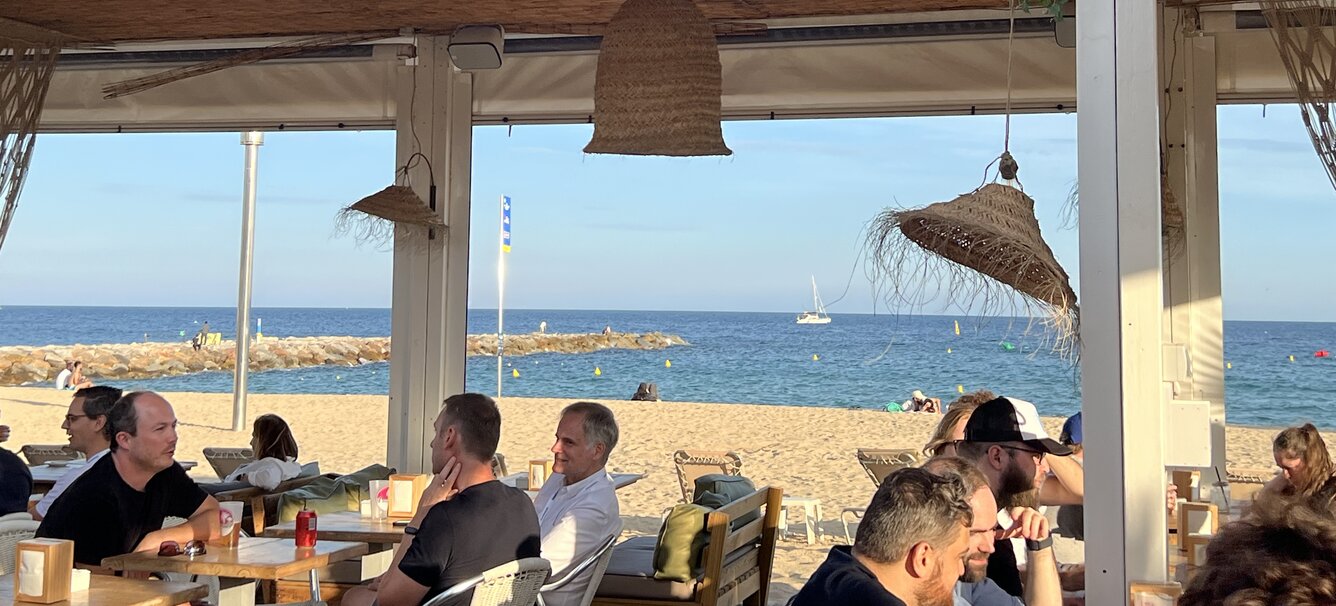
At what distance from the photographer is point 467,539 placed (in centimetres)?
319

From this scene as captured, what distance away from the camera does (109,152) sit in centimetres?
5247

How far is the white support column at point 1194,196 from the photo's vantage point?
6098mm

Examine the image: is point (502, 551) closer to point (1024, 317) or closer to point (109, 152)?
point (1024, 317)

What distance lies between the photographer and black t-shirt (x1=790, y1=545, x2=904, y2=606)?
2.11 meters

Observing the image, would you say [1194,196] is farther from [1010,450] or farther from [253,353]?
[253,353]

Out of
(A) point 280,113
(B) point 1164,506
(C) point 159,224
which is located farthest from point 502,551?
(C) point 159,224

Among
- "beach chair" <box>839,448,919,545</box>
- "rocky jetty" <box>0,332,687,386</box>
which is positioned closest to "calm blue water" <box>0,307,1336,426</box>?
"rocky jetty" <box>0,332,687,386</box>

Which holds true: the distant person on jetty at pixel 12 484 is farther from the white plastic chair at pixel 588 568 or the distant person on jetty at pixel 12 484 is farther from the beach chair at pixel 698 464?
the beach chair at pixel 698 464

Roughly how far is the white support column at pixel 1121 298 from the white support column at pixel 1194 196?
4.22m

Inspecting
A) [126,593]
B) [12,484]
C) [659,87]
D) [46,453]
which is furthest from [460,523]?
[46,453]

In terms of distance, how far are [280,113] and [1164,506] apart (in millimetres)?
6603

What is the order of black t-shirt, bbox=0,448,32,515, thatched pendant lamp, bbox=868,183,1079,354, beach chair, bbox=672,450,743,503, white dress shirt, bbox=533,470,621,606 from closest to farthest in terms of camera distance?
1. thatched pendant lamp, bbox=868,183,1079,354
2. white dress shirt, bbox=533,470,621,606
3. black t-shirt, bbox=0,448,32,515
4. beach chair, bbox=672,450,743,503

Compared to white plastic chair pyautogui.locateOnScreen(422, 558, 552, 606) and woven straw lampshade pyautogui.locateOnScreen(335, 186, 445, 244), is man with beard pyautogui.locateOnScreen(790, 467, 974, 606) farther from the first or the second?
woven straw lampshade pyautogui.locateOnScreen(335, 186, 445, 244)

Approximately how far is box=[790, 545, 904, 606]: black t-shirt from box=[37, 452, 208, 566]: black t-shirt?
2483 millimetres
